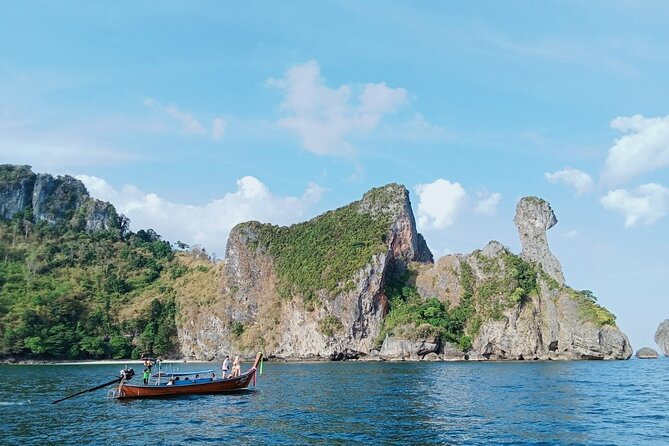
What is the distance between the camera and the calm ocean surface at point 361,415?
22969 millimetres

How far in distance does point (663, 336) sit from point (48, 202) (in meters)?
161

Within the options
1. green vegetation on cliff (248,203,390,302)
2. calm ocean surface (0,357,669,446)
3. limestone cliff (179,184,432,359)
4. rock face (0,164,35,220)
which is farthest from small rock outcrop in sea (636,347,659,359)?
rock face (0,164,35,220)

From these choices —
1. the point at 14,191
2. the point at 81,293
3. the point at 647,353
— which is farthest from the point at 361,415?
the point at 14,191

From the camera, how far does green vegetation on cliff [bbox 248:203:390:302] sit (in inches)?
3971

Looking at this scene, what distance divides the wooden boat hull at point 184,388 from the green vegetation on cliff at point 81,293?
6685 cm

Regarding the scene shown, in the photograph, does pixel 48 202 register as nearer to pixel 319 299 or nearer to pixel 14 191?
pixel 14 191

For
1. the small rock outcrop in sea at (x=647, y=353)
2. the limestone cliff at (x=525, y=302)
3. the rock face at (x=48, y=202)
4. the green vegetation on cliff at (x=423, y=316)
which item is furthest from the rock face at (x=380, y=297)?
the rock face at (x=48, y=202)

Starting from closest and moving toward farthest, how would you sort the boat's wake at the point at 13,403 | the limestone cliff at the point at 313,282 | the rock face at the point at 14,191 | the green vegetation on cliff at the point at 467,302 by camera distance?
the boat's wake at the point at 13,403
the green vegetation on cliff at the point at 467,302
the limestone cliff at the point at 313,282
the rock face at the point at 14,191

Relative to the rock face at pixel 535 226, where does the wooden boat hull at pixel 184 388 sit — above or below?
below

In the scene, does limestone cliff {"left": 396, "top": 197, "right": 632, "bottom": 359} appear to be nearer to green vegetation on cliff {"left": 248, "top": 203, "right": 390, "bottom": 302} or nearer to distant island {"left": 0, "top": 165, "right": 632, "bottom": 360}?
distant island {"left": 0, "top": 165, "right": 632, "bottom": 360}

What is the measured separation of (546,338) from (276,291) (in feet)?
168

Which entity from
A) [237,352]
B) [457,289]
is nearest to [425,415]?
[457,289]

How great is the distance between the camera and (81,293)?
113 metres

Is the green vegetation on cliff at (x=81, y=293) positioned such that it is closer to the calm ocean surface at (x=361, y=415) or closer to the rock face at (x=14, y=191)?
the rock face at (x=14, y=191)
